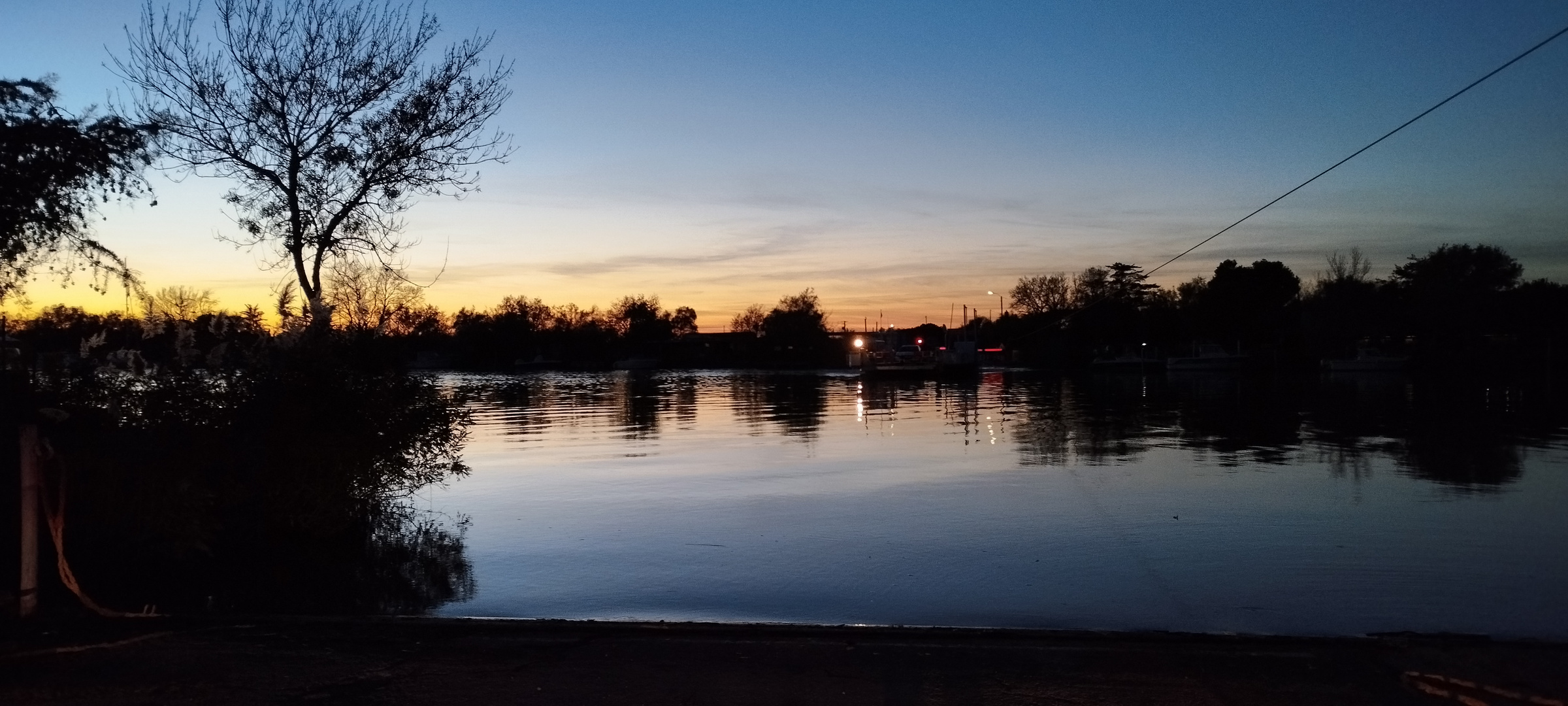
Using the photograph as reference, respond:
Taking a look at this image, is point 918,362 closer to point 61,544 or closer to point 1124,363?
point 1124,363

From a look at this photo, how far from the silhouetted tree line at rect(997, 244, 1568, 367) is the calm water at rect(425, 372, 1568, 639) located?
38.9m

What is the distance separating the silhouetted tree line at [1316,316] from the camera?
244 feet

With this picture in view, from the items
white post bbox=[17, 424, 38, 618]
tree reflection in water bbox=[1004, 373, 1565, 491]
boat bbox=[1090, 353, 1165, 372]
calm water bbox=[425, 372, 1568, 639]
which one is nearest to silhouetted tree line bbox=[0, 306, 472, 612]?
white post bbox=[17, 424, 38, 618]

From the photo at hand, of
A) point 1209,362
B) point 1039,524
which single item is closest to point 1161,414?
point 1039,524

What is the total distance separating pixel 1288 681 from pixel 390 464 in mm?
9975

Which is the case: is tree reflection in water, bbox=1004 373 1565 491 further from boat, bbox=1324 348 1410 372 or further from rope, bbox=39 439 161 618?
boat, bbox=1324 348 1410 372

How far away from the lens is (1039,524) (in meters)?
13.7

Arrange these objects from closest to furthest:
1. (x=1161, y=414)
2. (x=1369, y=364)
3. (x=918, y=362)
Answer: (x=1161, y=414), (x=1369, y=364), (x=918, y=362)

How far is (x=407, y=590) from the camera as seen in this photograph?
34.5 ft

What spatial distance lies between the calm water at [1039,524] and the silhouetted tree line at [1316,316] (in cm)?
3891

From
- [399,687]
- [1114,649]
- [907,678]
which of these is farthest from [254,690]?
[1114,649]

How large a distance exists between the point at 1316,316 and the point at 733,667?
276 ft

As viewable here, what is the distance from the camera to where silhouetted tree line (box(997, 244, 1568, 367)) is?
74.4m

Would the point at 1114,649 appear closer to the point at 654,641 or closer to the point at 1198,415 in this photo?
the point at 654,641
